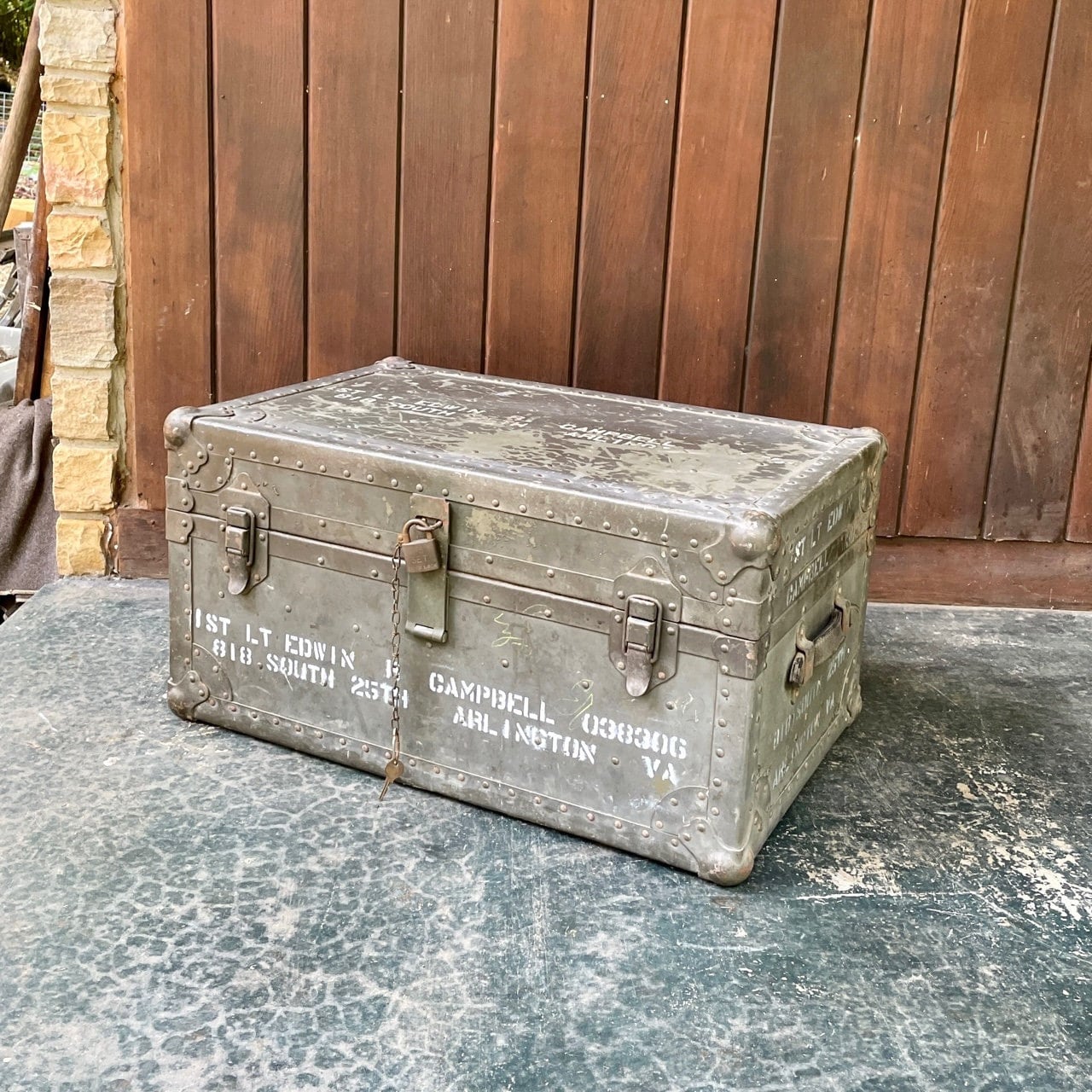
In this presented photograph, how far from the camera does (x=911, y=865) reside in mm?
1963

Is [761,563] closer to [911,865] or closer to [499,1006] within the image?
[911,865]

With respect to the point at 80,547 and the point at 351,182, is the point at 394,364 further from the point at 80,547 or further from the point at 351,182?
the point at 80,547

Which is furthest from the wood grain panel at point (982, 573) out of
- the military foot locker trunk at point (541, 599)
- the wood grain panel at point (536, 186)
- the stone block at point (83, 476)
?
the stone block at point (83, 476)

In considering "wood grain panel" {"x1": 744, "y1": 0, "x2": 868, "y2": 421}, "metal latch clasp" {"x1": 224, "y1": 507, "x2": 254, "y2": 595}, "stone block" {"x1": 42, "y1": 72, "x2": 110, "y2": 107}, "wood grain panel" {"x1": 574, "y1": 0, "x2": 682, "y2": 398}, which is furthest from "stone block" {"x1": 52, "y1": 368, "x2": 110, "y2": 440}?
"wood grain panel" {"x1": 744, "y1": 0, "x2": 868, "y2": 421}

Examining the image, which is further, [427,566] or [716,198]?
[716,198]

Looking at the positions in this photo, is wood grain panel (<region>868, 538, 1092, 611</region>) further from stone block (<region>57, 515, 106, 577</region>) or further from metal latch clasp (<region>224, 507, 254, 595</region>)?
stone block (<region>57, 515, 106, 577</region>)

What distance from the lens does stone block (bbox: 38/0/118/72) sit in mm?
2715

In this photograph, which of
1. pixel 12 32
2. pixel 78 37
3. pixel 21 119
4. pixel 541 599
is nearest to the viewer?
pixel 541 599

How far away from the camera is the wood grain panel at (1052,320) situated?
2711mm

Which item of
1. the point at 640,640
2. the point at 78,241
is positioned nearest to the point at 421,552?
the point at 640,640

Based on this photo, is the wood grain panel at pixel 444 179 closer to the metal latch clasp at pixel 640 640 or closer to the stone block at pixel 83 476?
the stone block at pixel 83 476

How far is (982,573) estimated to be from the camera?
3031 mm

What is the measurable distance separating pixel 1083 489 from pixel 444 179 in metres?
1.68

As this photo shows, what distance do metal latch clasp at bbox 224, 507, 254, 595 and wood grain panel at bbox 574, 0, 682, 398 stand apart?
102 centimetres
